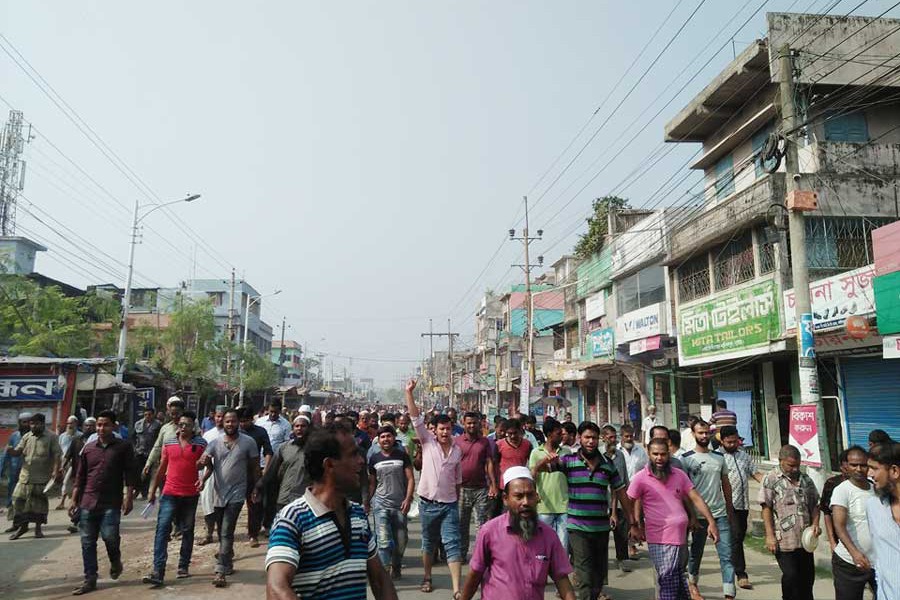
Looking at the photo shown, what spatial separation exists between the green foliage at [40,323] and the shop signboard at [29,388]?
509 inches


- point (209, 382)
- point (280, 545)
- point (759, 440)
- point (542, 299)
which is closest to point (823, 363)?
point (759, 440)

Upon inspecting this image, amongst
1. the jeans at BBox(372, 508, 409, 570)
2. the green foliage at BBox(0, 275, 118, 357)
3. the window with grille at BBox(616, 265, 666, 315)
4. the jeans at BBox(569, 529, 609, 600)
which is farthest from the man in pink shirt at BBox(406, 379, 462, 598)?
the green foliage at BBox(0, 275, 118, 357)

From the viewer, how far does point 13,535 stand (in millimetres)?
9406

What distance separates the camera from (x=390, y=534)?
279 inches

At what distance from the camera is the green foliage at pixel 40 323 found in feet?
83.7

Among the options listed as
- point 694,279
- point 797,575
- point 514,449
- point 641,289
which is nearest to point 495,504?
point 514,449

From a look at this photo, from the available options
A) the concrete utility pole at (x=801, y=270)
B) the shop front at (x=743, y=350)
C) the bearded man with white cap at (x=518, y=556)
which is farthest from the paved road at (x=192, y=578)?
the shop front at (x=743, y=350)

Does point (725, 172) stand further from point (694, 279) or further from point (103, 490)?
point (103, 490)

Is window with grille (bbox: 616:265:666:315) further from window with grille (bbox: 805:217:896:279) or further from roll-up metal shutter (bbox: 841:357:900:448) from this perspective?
roll-up metal shutter (bbox: 841:357:900:448)

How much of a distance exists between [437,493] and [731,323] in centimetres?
1310

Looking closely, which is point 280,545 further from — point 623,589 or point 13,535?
point 13,535

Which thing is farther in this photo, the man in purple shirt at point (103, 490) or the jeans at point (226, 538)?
the jeans at point (226, 538)

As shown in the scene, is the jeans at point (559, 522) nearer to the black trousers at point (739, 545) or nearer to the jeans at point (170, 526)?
the black trousers at point (739, 545)

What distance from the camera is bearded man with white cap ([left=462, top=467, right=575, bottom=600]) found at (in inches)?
→ 142
